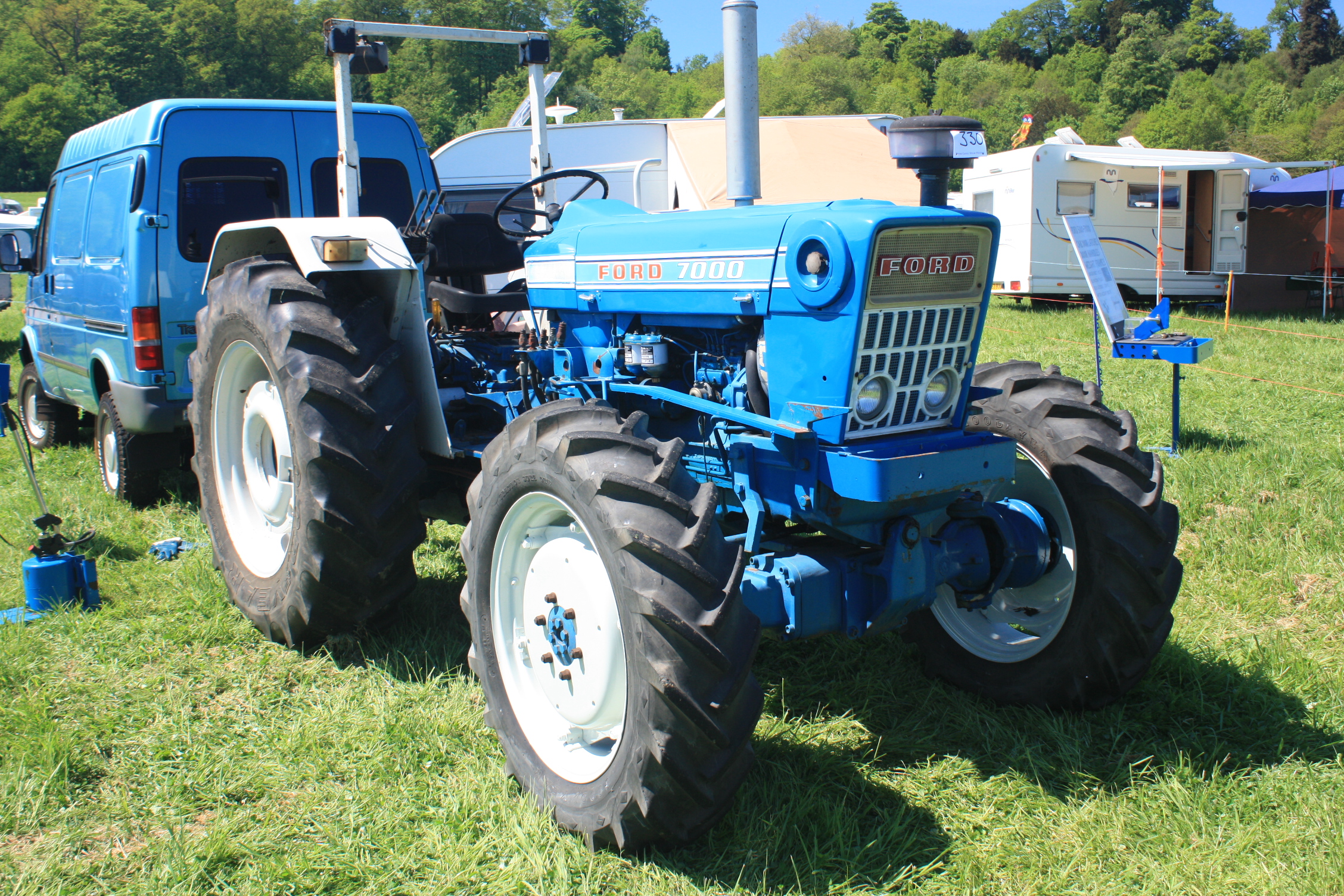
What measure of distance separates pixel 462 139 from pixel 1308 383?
9.88 meters

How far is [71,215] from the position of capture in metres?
6.08

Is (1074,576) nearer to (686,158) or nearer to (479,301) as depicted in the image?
(479,301)

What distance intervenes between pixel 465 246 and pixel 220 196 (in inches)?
67.7

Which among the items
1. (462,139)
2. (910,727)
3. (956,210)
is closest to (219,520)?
(910,727)

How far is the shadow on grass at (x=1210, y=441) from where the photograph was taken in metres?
6.31

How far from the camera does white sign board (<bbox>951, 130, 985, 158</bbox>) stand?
2.59 m

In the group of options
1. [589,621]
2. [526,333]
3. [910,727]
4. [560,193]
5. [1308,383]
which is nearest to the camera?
[589,621]

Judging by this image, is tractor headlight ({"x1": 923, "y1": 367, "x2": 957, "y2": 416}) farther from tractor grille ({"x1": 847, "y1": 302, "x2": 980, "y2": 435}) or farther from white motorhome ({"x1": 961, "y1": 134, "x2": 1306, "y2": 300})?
white motorhome ({"x1": 961, "y1": 134, "x2": 1306, "y2": 300})

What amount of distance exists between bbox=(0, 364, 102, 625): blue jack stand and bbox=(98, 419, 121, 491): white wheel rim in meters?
Answer: 1.51

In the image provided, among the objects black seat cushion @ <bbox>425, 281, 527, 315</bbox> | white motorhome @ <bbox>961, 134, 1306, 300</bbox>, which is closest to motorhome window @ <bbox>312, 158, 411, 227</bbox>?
black seat cushion @ <bbox>425, 281, 527, 315</bbox>

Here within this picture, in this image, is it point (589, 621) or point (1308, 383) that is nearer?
point (589, 621)

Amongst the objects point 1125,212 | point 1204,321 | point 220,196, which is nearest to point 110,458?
point 220,196

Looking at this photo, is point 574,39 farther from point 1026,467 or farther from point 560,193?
point 1026,467

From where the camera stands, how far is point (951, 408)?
285 centimetres
